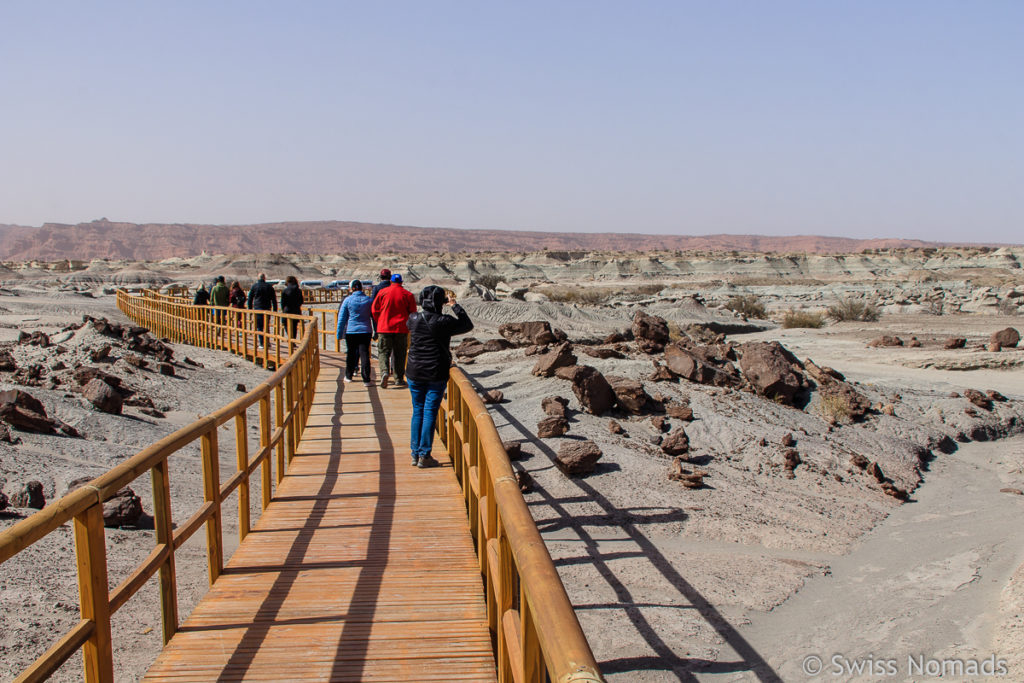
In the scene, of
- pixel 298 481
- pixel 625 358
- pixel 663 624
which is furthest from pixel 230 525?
pixel 625 358

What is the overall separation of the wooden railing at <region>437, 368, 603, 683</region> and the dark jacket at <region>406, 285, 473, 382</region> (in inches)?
62.1

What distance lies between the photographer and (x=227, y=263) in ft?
263

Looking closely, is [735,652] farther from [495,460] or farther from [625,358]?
[625,358]

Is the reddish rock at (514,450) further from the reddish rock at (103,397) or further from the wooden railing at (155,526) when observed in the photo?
the reddish rock at (103,397)

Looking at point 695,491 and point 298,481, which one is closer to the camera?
point 298,481

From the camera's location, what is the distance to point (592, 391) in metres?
11.7

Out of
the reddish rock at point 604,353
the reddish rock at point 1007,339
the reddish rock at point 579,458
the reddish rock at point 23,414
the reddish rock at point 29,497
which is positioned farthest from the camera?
the reddish rock at point 1007,339

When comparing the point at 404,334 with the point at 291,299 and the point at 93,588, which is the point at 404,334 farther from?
the point at 93,588

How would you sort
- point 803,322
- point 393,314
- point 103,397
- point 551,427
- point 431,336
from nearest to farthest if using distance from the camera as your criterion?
point 431,336 < point 393,314 < point 551,427 < point 103,397 < point 803,322

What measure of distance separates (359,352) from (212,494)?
796 cm

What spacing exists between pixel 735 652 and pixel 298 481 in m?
3.80

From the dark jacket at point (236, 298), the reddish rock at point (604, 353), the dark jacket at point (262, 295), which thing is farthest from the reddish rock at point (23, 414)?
the dark jacket at point (236, 298)

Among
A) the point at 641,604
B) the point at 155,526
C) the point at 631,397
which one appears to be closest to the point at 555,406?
the point at 631,397

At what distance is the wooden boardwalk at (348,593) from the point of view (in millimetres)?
3588
